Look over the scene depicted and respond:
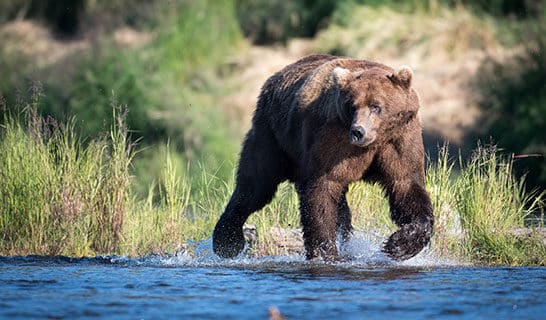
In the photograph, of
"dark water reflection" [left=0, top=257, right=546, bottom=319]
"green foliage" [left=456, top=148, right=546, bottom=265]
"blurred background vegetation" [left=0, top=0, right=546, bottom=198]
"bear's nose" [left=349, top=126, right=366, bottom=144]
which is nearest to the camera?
"dark water reflection" [left=0, top=257, right=546, bottom=319]

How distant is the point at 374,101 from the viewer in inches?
306

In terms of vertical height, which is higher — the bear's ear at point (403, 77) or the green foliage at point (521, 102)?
the green foliage at point (521, 102)

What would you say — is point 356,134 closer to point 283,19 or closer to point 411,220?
point 411,220

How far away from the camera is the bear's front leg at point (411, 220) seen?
816 centimetres

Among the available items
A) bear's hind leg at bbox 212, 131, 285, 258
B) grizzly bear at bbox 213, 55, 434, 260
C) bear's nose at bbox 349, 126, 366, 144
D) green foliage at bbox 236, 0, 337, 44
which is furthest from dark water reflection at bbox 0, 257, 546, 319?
green foliage at bbox 236, 0, 337, 44

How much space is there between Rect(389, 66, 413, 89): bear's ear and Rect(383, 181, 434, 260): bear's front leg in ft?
2.35

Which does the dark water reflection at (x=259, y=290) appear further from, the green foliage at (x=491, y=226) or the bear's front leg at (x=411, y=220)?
the green foliage at (x=491, y=226)

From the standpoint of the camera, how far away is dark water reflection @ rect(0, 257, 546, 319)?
21.0 feet

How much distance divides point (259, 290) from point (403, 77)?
1.84 m

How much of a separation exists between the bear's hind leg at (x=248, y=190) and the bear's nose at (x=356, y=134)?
5.10ft

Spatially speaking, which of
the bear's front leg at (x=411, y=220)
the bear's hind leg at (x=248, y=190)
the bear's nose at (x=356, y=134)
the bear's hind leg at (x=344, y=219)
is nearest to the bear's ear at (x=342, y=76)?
the bear's nose at (x=356, y=134)

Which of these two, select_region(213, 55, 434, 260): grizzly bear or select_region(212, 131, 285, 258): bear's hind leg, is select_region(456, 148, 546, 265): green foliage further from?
select_region(212, 131, 285, 258): bear's hind leg

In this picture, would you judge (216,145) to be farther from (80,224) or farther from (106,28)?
(80,224)

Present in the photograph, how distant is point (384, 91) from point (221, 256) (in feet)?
7.68
